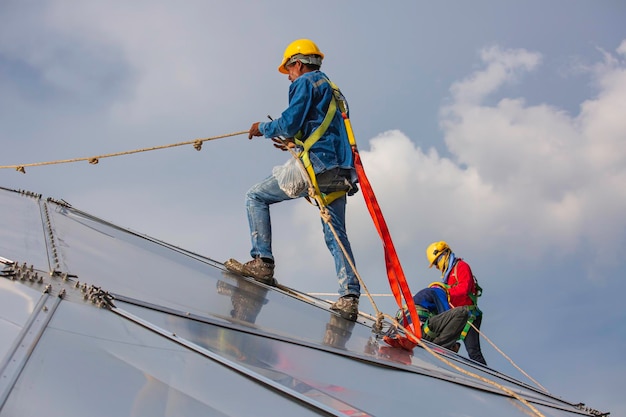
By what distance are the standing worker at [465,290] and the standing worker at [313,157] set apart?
14.5ft

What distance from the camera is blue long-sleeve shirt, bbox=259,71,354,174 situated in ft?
20.4

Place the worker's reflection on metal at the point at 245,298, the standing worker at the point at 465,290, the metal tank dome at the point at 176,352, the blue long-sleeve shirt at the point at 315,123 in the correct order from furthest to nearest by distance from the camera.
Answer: the standing worker at the point at 465,290 < the blue long-sleeve shirt at the point at 315,123 < the worker's reflection on metal at the point at 245,298 < the metal tank dome at the point at 176,352

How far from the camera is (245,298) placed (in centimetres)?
563

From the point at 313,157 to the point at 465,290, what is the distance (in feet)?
16.8

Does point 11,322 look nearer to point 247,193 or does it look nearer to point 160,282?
point 160,282

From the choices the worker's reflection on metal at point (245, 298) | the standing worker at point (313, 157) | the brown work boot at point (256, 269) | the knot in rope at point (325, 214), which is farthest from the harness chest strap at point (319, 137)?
the worker's reflection on metal at point (245, 298)

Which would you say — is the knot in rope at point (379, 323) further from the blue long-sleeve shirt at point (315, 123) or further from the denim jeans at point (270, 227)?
the blue long-sleeve shirt at point (315, 123)

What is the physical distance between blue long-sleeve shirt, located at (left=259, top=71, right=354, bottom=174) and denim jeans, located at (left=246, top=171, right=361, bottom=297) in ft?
Answer: 1.32

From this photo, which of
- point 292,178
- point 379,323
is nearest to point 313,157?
point 292,178

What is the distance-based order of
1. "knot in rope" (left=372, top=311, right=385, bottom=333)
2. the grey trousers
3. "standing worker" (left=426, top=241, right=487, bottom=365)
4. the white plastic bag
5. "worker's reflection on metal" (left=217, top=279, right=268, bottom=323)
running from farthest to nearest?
"standing worker" (left=426, top=241, right=487, bottom=365) → the grey trousers → the white plastic bag → "knot in rope" (left=372, top=311, right=385, bottom=333) → "worker's reflection on metal" (left=217, top=279, right=268, bottom=323)

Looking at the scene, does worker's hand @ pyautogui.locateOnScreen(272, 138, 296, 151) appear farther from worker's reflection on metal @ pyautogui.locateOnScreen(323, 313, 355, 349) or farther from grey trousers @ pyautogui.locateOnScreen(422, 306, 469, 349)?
grey trousers @ pyautogui.locateOnScreen(422, 306, 469, 349)

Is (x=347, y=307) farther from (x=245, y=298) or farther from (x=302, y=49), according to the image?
(x=302, y=49)

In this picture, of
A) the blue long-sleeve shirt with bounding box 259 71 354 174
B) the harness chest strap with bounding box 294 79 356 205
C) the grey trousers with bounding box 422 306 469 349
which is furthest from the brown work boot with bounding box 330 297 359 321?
the grey trousers with bounding box 422 306 469 349

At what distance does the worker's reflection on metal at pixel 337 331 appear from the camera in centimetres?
487
